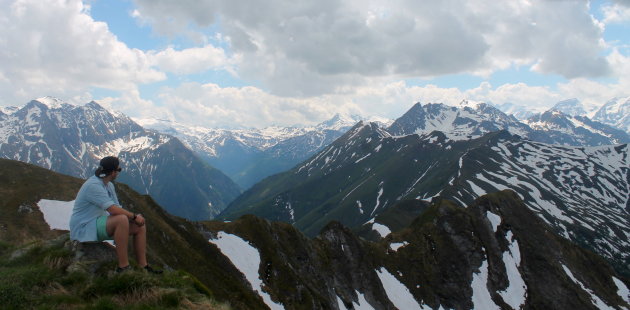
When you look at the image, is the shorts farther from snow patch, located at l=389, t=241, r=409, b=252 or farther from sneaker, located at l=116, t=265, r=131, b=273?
snow patch, located at l=389, t=241, r=409, b=252

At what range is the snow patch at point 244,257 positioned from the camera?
200ft

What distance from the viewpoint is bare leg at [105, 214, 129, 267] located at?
13445 mm

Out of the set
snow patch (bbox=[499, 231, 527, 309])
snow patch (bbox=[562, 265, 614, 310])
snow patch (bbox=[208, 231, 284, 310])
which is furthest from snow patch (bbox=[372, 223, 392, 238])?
snow patch (bbox=[208, 231, 284, 310])

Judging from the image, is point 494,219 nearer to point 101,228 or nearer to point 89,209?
point 101,228

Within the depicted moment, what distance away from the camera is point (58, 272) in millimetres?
13664

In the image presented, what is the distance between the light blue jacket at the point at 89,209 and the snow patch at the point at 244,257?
4746 centimetres

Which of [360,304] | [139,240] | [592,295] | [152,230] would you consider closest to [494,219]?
[592,295]

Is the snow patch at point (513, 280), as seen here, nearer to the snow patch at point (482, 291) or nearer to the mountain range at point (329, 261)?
the mountain range at point (329, 261)

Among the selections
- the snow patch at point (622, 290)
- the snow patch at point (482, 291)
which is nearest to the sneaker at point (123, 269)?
the snow patch at point (482, 291)

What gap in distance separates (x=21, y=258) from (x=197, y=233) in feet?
171

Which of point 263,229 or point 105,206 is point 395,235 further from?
point 105,206

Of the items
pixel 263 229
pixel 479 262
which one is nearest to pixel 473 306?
pixel 479 262

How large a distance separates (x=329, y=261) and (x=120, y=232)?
72.6 meters

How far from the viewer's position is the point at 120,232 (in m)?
13.5
